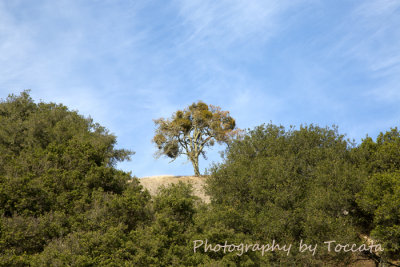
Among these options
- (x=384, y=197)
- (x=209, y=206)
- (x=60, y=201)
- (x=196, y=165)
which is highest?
(x=196, y=165)

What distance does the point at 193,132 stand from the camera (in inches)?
2928

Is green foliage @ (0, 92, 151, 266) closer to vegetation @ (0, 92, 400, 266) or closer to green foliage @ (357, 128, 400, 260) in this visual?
vegetation @ (0, 92, 400, 266)

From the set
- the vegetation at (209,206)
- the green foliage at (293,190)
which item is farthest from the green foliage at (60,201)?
the green foliage at (293,190)

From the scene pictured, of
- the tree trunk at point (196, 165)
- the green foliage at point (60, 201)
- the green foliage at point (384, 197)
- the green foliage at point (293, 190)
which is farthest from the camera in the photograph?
the tree trunk at point (196, 165)

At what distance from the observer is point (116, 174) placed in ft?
112

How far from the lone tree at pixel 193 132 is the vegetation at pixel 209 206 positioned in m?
33.6

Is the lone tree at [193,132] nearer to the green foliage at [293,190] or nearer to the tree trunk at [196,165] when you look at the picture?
the tree trunk at [196,165]

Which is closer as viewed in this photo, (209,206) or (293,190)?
(293,190)

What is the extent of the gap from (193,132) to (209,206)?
132 feet

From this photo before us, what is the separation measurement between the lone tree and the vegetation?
33.6 m

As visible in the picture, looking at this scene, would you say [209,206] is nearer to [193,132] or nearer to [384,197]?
[384,197]

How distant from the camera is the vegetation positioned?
25.2 meters

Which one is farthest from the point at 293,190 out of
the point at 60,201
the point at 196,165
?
the point at 196,165

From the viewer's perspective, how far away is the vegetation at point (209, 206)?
2519 centimetres
